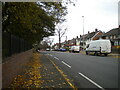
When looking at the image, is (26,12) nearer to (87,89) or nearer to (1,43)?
(1,43)

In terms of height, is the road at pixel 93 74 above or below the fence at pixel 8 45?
below

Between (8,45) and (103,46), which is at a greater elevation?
(8,45)

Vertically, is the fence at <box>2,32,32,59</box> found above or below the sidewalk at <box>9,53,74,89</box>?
above

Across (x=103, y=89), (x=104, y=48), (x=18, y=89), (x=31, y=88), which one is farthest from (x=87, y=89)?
(x=104, y=48)

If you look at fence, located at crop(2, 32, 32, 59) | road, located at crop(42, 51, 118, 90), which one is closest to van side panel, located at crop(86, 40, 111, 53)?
road, located at crop(42, 51, 118, 90)

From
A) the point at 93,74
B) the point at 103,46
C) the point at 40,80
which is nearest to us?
the point at 40,80

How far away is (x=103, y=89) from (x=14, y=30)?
11697 mm

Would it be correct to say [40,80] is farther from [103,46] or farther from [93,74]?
[103,46]

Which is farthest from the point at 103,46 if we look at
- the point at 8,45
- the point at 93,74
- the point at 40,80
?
the point at 8,45

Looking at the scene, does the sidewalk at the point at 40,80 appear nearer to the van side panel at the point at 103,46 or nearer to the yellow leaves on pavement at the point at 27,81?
the yellow leaves on pavement at the point at 27,81

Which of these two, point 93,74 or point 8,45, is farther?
point 93,74

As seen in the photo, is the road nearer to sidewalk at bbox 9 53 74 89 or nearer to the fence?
sidewalk at bbox 9 53 74 89

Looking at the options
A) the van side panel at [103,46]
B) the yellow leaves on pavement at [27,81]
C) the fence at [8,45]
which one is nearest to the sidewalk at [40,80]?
the yellow leaves on pavement at [27,81]

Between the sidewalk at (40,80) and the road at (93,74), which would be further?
the road at (93,74)
